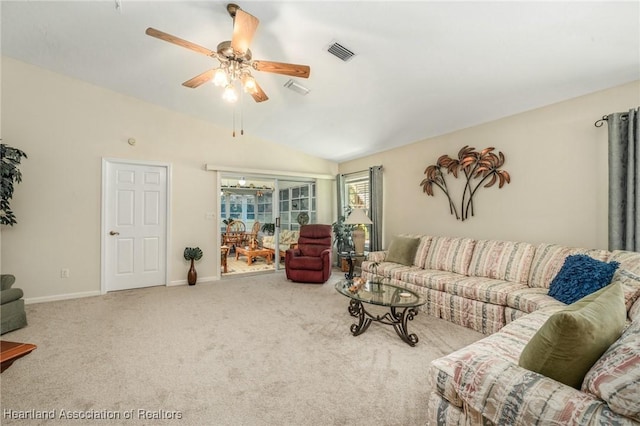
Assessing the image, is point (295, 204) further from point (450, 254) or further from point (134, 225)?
point (450, 254)

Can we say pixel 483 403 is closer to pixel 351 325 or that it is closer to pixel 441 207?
pixel 351 325

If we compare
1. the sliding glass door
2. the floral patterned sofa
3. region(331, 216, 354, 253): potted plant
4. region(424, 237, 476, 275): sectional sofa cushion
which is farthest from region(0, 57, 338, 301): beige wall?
region(424, 237, 476, 275): sectional sofa cushion

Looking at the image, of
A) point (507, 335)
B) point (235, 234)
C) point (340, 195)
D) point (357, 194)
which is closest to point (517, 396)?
point (507, 335)

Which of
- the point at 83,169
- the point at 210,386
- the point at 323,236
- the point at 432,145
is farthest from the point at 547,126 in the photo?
the point at 83,169

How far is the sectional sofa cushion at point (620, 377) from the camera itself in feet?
2.82

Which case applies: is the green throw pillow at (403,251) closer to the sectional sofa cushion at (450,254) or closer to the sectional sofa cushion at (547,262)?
the sectional sofa cushion at (450,254)

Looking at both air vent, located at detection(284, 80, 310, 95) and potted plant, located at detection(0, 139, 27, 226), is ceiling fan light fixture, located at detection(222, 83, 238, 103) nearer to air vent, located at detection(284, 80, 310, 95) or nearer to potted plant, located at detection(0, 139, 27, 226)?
air vent, located at detection(284, 80, 310, 95)

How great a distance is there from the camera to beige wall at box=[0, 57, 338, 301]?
12.0 ft

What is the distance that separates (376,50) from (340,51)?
0.35 meters

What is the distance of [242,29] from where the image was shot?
2047 millimetres

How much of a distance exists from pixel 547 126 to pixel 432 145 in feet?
4.96

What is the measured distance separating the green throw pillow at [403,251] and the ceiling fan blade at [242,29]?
3292mm

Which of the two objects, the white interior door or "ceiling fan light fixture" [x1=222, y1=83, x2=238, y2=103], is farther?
the white interior door

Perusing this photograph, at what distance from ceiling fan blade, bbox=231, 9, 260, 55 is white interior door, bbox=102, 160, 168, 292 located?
10.6 ft
